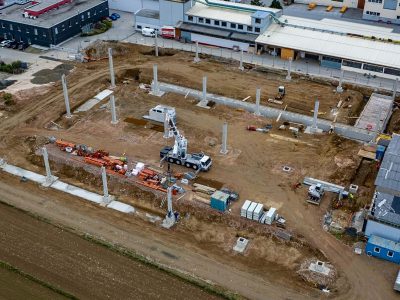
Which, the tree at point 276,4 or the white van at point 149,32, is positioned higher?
the tree at point 276,4

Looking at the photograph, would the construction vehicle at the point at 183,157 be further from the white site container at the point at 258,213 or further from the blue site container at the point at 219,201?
the white site container at the point at 258,213

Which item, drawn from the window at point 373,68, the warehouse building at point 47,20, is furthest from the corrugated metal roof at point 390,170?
the warehouse building at point 47,20

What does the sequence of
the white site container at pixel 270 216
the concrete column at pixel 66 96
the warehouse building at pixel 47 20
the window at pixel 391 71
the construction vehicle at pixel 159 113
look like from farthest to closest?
1. the warehouse building at pixel 47 20
2. the window at pixel 391 71
3. the concrete column at pixel 66 96
4. the construction vehicle at pixel 159 113
5. the white site container at pixel 270 216

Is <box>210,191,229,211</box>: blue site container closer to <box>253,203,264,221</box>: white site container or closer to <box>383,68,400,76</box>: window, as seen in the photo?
<box>253,203,264,221</box>: white site container

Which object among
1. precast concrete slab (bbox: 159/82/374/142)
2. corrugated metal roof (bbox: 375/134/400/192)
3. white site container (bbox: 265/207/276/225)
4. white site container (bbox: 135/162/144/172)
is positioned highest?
corrugated metal roof (bbox: 375/134/400/192)

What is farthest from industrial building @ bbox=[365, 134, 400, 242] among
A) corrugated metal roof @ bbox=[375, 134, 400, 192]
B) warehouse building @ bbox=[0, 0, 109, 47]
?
warehouse building @ bbox=[0, 0, 109, 47]
